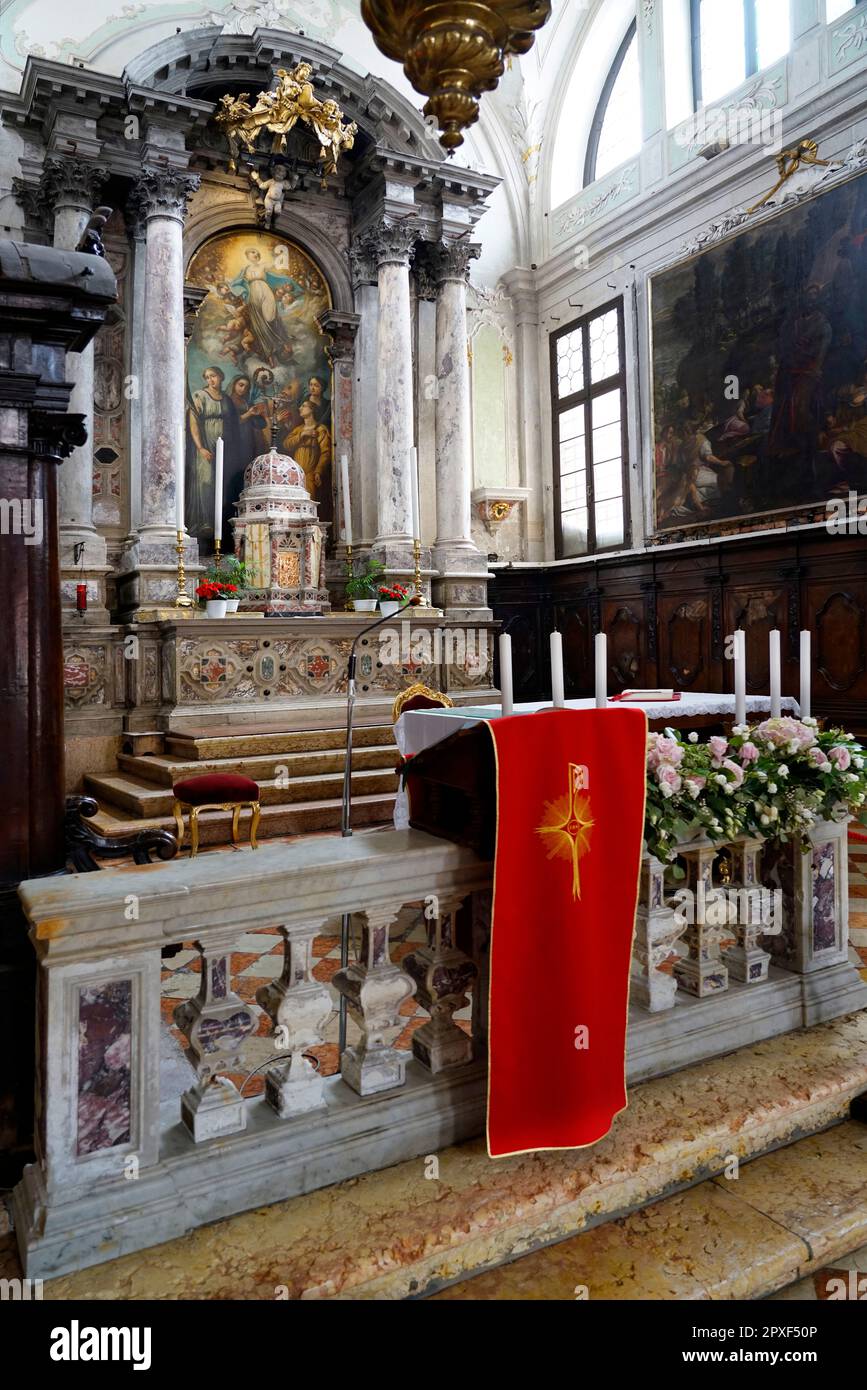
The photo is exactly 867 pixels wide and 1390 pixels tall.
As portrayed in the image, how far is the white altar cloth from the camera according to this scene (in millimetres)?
4109

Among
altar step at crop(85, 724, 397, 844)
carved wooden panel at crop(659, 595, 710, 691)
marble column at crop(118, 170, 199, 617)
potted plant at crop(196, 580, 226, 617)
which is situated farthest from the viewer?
carved wooden panel at crop(659, 595, 710, 691)

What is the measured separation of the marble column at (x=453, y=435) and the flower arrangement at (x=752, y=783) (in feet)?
25.4

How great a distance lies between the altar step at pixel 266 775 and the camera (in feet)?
21.5

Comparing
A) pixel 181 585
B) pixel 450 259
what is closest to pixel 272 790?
pixel 181 585

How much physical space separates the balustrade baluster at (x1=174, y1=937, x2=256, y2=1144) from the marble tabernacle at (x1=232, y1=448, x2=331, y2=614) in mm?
7266

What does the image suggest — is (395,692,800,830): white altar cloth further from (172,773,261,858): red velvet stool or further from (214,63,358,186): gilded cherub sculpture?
(214,63,358,186): gilded cherub sculpture

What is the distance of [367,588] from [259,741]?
2855 millimetres

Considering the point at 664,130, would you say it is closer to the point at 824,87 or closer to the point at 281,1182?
the point at 824,87

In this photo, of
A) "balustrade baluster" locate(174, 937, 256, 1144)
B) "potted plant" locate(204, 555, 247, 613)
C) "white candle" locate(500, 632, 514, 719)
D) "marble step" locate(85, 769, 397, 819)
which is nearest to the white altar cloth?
"white candle" locate(500, 632, 514, 719)

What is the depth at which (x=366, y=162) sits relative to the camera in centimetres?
1001

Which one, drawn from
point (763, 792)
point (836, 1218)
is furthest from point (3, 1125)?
point (763, 792)

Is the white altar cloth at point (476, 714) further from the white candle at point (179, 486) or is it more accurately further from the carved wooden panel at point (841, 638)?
the white candle at point (179, 486)

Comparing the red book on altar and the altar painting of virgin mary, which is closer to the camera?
the red book on altar

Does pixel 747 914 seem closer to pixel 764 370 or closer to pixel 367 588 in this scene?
pixel 367 588
